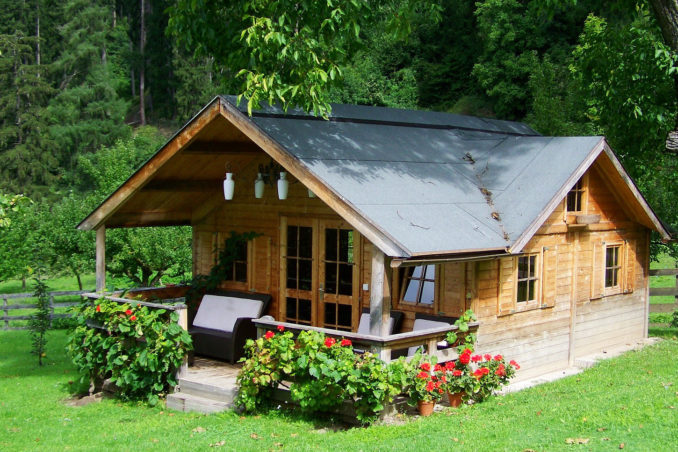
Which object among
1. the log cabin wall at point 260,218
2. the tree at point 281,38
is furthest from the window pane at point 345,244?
the tree at point 281,38

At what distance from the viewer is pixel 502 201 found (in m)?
10.6

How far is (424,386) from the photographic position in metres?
8.46

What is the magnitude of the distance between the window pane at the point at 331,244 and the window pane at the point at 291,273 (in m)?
0.71

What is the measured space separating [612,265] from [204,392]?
292 inches

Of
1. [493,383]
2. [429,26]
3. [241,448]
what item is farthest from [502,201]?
[429,26]

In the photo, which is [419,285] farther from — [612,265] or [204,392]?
[612,265]

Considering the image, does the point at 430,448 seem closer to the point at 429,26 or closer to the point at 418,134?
the point at 418,134

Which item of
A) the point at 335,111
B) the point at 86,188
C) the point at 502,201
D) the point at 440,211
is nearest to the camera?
the point at 440,211

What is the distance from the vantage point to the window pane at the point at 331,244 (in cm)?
1111

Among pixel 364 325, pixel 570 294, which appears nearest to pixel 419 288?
pixel 364 325

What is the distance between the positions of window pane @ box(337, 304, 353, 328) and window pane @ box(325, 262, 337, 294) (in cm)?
27

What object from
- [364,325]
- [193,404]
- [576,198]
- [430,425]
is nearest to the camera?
[430,425]

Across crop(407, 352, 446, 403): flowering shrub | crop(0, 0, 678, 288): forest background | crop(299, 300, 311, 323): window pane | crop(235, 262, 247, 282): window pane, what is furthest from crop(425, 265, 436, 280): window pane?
crop(235, 262, 247, 282): window pane

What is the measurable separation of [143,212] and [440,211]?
5.16 meters
